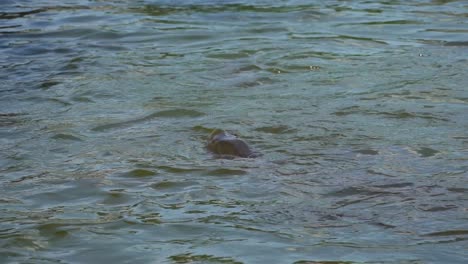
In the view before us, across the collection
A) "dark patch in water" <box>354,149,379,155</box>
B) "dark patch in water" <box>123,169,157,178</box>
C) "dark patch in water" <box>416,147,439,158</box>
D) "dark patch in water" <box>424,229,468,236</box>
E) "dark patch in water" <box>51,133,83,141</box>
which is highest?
"dark patch in water" <box>424,229,468,236</box>

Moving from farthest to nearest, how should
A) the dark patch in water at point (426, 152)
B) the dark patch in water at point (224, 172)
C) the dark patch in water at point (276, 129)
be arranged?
the dark patch in water at point (276, 129)
the dark patch in water at point (426, 152)
the dark patch in water at point (224, 172)

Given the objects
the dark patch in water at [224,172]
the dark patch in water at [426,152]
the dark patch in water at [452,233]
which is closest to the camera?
the dark patch in water at [452,233]

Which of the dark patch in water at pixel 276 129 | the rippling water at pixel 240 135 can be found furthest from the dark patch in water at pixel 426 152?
the dark patch in water at pixel 276 129

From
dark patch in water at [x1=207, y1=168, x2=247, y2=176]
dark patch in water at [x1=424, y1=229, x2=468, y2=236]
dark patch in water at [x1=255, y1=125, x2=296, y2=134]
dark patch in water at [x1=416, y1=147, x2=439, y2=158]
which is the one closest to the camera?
dark patch in water at [x1=424, y1=229, x2=468, y2=236]

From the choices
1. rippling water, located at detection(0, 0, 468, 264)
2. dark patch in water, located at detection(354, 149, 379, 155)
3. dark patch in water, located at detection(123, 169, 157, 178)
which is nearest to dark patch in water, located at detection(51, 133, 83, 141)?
rippling water, located at detection(0, 0, 468, 264)

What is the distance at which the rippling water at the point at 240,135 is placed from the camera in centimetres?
476

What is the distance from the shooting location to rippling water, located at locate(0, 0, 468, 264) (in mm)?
4758

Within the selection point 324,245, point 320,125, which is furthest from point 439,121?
point 324,245

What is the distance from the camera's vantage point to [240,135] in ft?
21.6

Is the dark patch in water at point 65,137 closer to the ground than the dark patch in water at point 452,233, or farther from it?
closer to the ground

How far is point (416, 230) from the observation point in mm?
4738

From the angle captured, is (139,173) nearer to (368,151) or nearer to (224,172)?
(224,172)

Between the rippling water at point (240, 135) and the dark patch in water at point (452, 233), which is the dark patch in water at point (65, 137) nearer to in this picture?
the rippling water at point (240, 135)

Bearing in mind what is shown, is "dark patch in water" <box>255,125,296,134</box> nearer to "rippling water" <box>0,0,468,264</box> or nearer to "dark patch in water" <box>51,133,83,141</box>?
"rippling water" <box>0,0,468,264</box>
